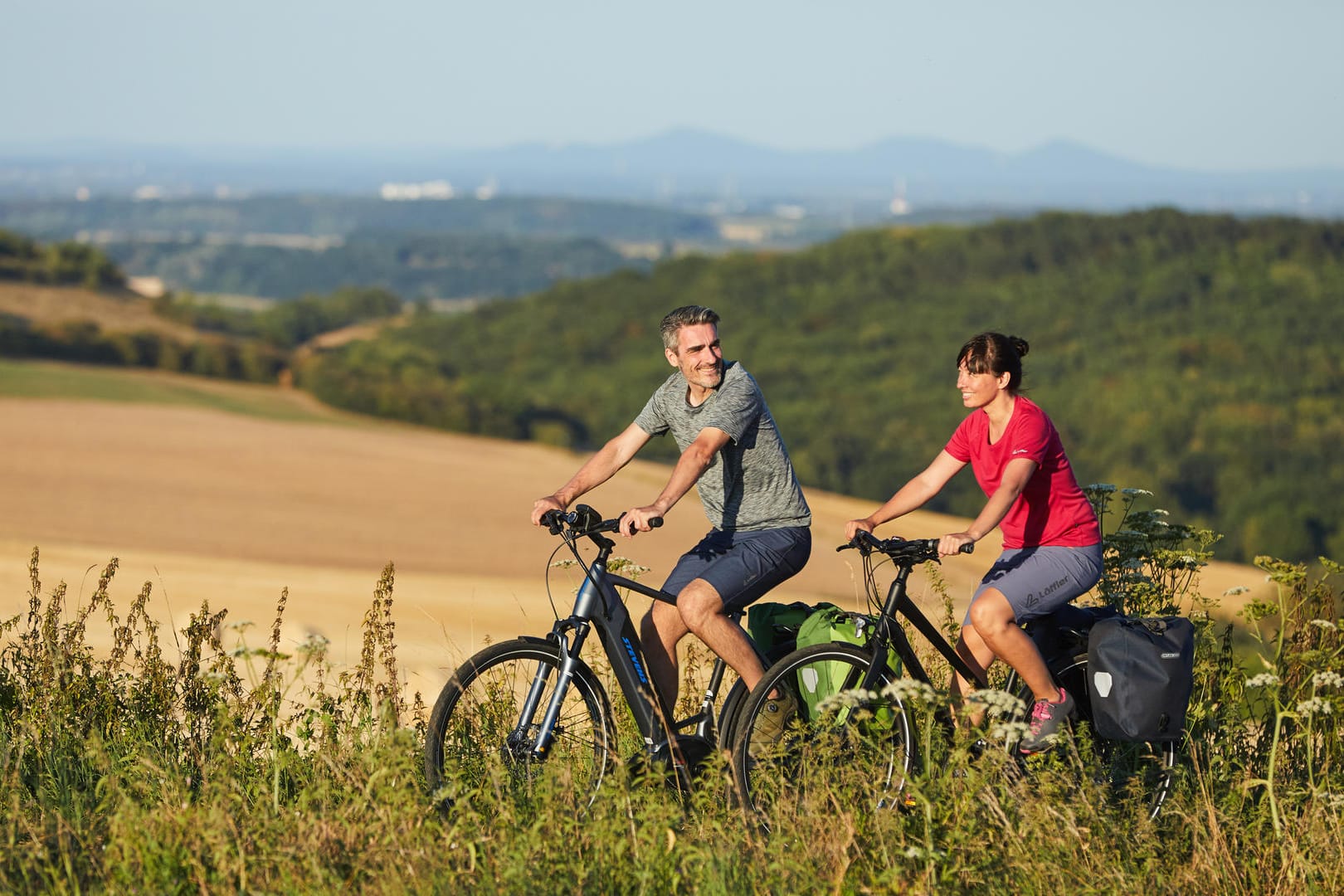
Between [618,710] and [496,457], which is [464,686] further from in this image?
[496,457]

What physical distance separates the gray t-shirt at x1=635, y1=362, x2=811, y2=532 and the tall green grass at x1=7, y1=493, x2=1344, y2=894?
830 millimetres

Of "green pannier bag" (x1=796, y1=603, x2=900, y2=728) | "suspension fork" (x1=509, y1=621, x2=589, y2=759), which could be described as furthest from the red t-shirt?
"suspension fork" (x1=509, y1=621, x2=589, y2=759)

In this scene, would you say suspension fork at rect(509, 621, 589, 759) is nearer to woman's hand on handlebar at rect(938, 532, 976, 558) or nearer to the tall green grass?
the tall green grass

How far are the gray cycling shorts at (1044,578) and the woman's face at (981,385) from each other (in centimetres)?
55

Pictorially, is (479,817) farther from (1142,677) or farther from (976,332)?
(976,332)

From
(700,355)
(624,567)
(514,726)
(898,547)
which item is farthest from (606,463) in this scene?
(898,547)

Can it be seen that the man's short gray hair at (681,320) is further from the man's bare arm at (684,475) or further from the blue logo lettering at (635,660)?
the blue logo lettering at (635,660)

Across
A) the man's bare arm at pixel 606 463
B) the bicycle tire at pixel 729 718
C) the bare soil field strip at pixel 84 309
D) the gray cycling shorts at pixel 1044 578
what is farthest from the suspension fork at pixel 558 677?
the bare soil field strip at pixel 84 309

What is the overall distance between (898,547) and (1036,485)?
57 cm

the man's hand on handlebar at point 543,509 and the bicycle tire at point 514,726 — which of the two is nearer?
the bicycle tire at point 514,726

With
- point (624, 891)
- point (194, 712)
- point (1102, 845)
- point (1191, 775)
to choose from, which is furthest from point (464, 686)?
point (1191, 775)

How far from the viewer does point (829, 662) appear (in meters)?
4.77

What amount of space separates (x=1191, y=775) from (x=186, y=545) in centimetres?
2191

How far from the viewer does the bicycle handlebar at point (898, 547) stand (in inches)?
182
